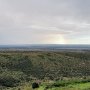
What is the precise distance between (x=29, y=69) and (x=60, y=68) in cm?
1016

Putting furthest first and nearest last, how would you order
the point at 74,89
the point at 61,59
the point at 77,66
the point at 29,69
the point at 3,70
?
the point at 61,59
the point at 77,66
the point at 29,69
the point at 3,70
the point at 74,89

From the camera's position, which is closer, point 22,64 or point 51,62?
point 22,64

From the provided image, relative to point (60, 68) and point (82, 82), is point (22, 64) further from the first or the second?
point (82, 82)

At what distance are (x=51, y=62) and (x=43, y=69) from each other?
1202cm

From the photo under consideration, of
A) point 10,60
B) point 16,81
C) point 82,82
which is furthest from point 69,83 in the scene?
point 10,60

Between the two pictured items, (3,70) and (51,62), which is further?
(51,62)

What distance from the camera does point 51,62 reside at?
89.0 m

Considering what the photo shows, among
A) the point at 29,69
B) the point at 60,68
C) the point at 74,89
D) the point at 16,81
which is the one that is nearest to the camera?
the point at 74,89

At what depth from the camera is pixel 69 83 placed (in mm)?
32000

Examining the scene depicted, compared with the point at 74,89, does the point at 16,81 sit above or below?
below

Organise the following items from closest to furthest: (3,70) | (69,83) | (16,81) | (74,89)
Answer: (74,89), (69,83), (16,81), (3,70)

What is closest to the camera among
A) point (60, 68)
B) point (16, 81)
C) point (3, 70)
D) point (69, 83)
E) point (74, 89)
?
point (74, 89)

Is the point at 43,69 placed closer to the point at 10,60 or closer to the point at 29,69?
the point at 29,69

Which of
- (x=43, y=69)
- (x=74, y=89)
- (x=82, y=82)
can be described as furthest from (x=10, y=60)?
(x=74, y=89)
